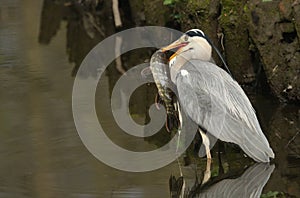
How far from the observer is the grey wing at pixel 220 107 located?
623cm

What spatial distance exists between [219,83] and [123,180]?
41.9 inches

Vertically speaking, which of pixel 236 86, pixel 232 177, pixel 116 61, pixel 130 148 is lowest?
pixel 116 61

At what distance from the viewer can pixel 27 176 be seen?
6320mm

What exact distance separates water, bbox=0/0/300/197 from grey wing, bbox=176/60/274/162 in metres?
0.23

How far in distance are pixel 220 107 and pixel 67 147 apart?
4.71ft

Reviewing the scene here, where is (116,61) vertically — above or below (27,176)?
below

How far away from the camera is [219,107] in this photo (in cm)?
641

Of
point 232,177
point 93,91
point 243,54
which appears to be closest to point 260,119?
point 243,54

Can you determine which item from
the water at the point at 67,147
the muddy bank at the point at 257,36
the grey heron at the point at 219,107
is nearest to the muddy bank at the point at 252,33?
the muddy bank at the point at 257,36

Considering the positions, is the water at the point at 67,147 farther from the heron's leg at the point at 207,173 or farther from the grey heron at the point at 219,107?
the grey heron at the point at 219,107

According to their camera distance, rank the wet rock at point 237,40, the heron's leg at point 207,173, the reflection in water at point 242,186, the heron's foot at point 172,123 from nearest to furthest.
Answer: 1. the reflection in water at point 242,186
2. the heron's leg at point 207,173
3. the heron's foot at point 172,123
4. the wet rock at point 237,40

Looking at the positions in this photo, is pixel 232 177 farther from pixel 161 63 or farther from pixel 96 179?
pixel 161 63

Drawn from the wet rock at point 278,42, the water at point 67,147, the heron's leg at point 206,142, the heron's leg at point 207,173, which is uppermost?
the wet rock at point 278,42

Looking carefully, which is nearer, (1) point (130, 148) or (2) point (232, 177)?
(2) point (232, 177)
